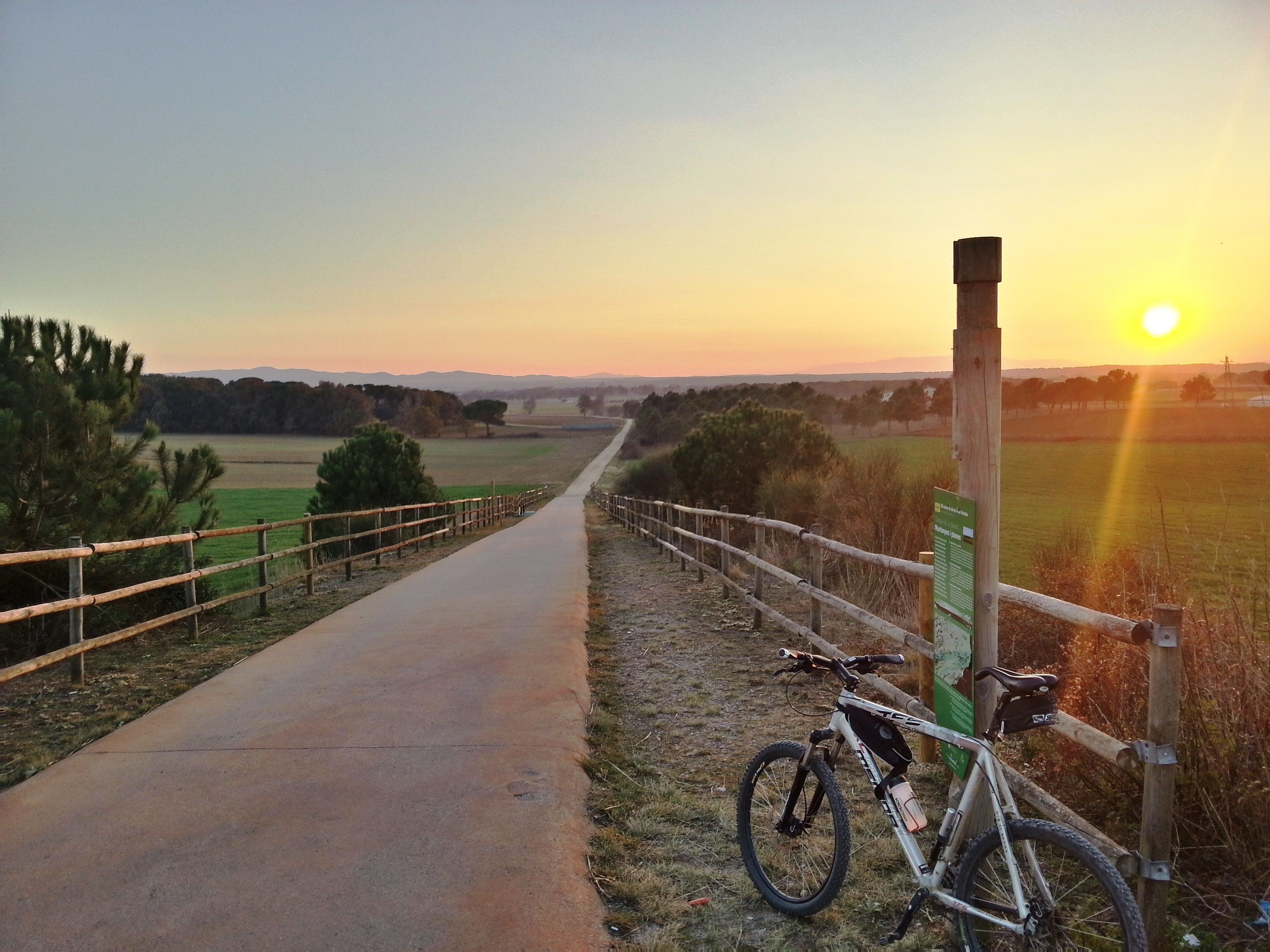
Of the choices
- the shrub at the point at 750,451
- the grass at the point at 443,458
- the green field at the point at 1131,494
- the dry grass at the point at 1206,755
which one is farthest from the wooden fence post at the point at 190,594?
the grass at the point at 443,458

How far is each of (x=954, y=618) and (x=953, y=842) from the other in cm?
99

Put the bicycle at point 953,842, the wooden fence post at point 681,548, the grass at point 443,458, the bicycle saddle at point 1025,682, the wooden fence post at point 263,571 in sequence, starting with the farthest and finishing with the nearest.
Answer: the grass at point 443,458
the wooden fence post at point 681,548
the wooden fence post at point 263,571
the bicycle saddle at point 1025,682
the bicycle at point 953,842

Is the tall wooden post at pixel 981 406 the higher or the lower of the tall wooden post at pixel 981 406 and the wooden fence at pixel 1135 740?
the higher

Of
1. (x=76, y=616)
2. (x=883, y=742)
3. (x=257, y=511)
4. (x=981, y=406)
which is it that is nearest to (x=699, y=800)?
(x=883, y=742)

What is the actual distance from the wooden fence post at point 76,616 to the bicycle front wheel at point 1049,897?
654 cm

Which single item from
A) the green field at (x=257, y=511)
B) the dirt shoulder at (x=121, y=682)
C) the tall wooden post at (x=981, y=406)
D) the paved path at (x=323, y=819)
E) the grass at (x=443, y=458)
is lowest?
the green field at (x=257, y=511)

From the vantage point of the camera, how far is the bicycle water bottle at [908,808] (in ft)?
10.6

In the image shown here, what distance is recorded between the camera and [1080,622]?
3.40m

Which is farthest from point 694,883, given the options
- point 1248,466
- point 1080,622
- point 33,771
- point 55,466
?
point 1248,466

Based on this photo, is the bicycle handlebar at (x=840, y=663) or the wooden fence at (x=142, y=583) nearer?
the bicycle handlebar at (x=840, y=663)

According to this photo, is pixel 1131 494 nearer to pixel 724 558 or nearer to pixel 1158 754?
pixel 724 558

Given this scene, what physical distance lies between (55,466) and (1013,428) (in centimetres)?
7408

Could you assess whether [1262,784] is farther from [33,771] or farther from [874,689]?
[33,771]

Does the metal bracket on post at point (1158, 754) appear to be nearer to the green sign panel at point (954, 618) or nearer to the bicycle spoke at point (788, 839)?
the green sign panel at point (954, 618)
